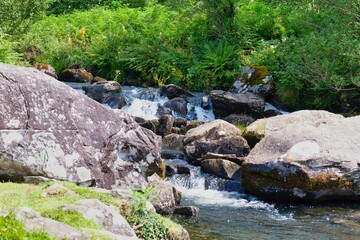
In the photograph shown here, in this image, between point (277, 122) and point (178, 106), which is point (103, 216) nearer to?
point (277, 122)

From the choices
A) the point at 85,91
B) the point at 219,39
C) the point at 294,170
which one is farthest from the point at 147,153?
the point at 219,39

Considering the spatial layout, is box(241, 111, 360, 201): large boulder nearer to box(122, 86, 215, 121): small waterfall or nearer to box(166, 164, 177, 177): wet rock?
box(166, 164, 177, 177): wet rock

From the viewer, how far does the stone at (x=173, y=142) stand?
52.9 feet

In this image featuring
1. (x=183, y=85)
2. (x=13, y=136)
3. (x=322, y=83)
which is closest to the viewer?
(x=13, y=136)

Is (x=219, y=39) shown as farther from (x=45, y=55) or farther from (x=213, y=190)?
(x=213, y=190)

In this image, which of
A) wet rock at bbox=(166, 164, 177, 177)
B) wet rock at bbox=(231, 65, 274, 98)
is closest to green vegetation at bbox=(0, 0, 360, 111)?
wet rock at bbox=(231, 65, 274, 98)

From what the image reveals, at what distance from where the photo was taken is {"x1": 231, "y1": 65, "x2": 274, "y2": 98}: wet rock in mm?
20016

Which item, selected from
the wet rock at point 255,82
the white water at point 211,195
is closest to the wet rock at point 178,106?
the wet rock at point 255,82

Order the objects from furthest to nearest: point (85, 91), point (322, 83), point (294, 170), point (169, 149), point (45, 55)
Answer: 1. point (45, 55)
2. point (85, 91)
3. point (322, 83)
4. point (169, 149)
5. point (294, 170)

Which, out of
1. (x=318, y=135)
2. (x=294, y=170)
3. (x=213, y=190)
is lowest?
(x=213, y=190)

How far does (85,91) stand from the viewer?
20.5m

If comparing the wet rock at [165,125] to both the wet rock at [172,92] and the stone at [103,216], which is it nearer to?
the wet rock at [172,92]

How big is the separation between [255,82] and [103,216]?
1529cm

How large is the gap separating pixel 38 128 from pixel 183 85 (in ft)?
A: 48.2
